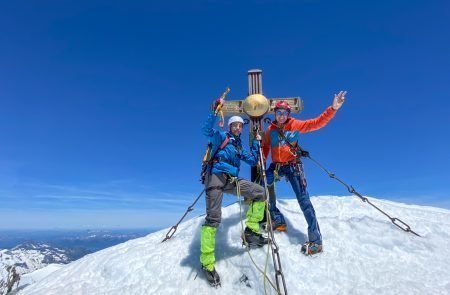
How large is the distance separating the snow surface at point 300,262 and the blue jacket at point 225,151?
237cm

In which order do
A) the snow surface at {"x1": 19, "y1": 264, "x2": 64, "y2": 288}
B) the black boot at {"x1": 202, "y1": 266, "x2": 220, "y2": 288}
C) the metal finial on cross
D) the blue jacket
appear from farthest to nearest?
1. the snow surface at {"x1": 19, "y1": 264, "x2": 64, "y2": 288}
2. the metal finial on cross
3. the blue jacket
4. the black boot at {"x1": 202, "y1": 266, "x2": 220, "y2": 288}

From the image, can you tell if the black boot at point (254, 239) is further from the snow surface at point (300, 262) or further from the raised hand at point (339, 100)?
the raised hand at point (339, 100)

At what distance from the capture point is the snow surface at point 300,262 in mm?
7027

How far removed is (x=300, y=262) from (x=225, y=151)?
3.42 meters

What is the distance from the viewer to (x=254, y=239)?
8.28 metres

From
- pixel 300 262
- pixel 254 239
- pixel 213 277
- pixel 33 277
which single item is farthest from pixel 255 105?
pixel 33 277

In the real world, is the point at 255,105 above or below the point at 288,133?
above

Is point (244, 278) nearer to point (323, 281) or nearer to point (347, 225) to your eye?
point (323, 281)

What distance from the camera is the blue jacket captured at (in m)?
7.87

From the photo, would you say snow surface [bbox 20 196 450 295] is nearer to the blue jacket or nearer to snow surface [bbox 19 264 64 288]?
the blue jacket

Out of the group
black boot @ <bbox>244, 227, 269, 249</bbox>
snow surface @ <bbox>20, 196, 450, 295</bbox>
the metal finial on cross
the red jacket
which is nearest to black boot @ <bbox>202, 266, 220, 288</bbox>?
snow surface @ <bbox>20, 196, 450, 295</bbox>

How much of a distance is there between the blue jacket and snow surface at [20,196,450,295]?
2.37 m

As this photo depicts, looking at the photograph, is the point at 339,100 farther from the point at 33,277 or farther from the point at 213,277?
the point at 33,277

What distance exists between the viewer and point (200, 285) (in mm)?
7340
